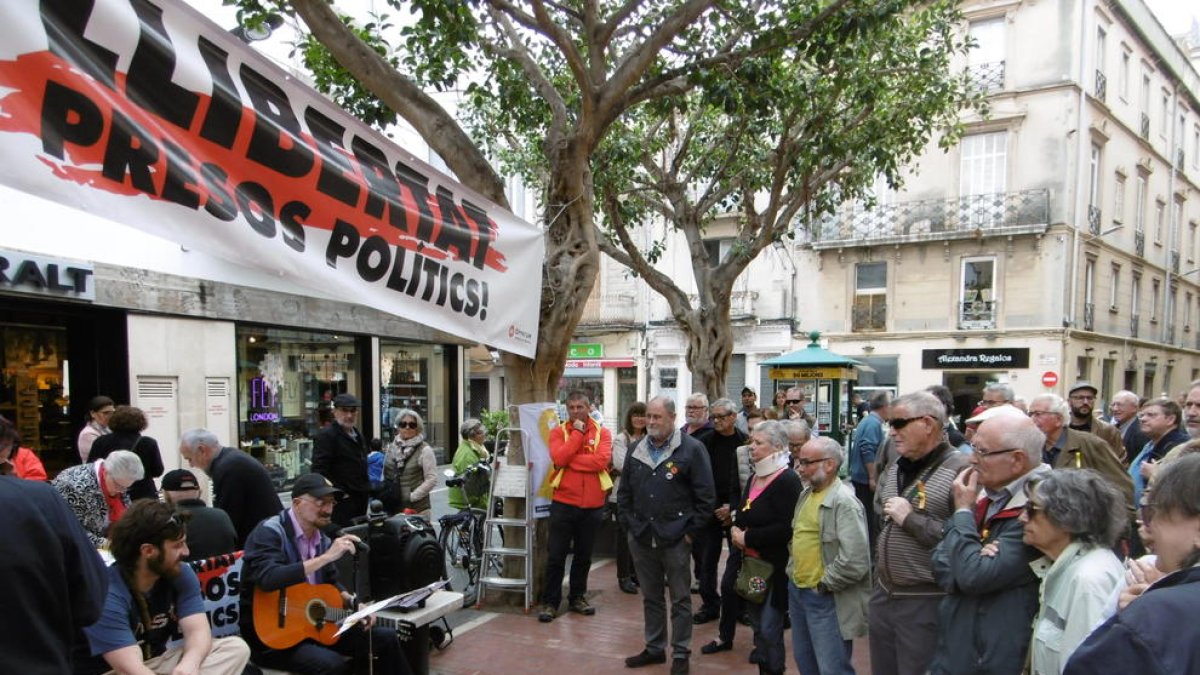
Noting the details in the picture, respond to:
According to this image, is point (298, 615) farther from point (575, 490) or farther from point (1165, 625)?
point (1165, 625)

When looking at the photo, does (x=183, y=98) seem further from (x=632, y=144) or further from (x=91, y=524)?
(x=632, y=144)

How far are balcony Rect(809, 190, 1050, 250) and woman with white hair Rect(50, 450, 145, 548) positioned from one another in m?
18.7

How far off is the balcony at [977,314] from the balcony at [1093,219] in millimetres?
3772

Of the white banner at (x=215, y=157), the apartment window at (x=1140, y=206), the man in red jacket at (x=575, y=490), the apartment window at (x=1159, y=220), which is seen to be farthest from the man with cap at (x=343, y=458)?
the apartment window at (x=1159, y=220)

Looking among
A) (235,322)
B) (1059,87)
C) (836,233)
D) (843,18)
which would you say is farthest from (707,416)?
(1059,87)

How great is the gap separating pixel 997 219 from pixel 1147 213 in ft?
29.3

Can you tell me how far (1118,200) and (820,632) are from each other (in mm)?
25945

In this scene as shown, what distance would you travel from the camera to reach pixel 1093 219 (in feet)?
72.5

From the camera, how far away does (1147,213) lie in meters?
26.0

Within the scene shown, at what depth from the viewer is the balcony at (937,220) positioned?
21156 mm

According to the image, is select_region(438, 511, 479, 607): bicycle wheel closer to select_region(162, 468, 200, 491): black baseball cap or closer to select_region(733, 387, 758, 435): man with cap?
select_region(162, 468, 200, 491): black baseball cap

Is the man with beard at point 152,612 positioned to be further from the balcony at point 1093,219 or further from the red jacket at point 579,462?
the balcony at point 1093,219

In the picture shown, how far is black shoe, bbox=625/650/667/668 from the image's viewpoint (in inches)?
205

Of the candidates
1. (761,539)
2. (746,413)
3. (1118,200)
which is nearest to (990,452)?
(761,539)
